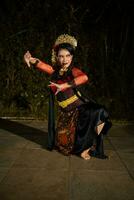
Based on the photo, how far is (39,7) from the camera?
9281 mm

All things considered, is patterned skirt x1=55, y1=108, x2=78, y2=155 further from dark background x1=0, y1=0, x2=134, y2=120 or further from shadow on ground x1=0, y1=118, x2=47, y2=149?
dark background x1=0, y1=0, x2=134, y2=120

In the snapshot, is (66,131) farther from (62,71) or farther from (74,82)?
(62,71)

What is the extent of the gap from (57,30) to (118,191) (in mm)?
5967

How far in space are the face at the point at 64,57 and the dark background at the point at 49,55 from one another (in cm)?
382

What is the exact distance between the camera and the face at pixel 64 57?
5199 mm

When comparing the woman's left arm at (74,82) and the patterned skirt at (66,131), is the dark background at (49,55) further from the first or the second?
the woman's left arm at (74,82)

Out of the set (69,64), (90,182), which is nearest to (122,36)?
(69,64)

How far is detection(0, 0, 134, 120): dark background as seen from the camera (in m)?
9.13

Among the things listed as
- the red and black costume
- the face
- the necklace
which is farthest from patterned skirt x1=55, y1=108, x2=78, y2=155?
the face

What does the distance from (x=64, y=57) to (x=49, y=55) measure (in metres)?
4.00

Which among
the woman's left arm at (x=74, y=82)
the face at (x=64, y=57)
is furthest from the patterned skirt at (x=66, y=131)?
the face at (x=64, y=57)

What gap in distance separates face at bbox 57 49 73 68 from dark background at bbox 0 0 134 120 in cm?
382

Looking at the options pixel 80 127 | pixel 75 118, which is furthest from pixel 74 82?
pixel 80 127

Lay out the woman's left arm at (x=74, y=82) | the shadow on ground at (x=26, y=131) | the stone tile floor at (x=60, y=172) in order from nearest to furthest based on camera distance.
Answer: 1. the stone tile floor at (x=60, y=172)
2. the woman's left arm at (x=74, y=82)
3. the shadow on ground at (x=26, y=131)
